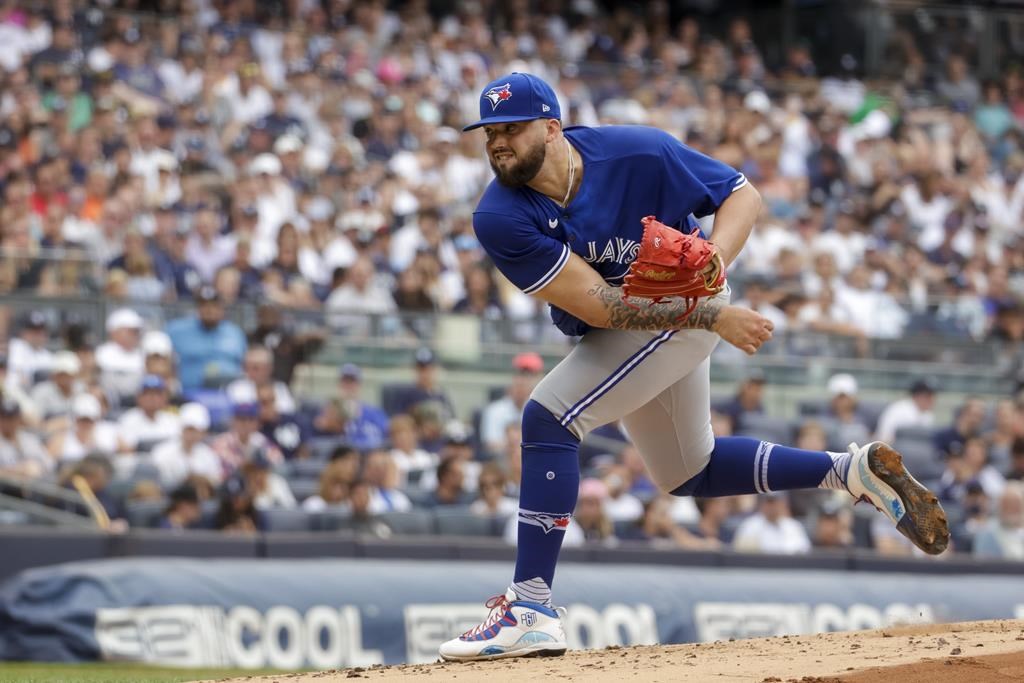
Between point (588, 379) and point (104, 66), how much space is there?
377 inches

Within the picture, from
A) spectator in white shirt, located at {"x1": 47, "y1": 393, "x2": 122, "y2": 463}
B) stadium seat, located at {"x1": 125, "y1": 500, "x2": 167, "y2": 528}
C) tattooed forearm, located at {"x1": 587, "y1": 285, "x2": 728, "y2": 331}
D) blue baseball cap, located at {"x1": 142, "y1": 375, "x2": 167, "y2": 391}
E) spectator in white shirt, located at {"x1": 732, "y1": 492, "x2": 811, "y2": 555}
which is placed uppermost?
tattooed forearm, located at {"x1": 587, "y1": 285, "x2": 728, "y2": 331}

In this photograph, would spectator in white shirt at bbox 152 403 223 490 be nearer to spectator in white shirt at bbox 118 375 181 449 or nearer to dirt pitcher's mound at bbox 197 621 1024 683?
spectator in white shirt at bbox 118 375 181 449

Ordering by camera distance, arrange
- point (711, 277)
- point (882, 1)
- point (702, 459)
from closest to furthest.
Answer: point (711, 277)
point (702, 459)
point (882, 1)

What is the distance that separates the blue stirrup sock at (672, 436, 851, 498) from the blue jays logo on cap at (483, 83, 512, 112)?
4.83 feet

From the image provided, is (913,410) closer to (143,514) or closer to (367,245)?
(367,245)

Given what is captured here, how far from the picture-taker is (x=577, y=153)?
5.57 m

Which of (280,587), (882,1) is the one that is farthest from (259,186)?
(882,1)

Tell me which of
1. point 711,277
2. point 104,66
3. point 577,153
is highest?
point 104,66

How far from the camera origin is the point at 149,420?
1060cm

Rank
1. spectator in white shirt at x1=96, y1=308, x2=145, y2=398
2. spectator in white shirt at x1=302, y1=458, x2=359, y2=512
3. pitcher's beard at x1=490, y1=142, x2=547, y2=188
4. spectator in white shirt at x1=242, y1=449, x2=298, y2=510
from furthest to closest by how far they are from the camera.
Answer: spectator in white shirt at x1=96, y1=308, x2=145, y2=398
spectator in white shirt at x1=302, y1=458, x2=359, y2=512
spectator in white shirt at x1=242, y1=449, x2=298, y2=510
pitcher's beard at x1=490, y1=142, x2=547, y2=188

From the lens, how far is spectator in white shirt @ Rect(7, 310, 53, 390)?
34.9ft

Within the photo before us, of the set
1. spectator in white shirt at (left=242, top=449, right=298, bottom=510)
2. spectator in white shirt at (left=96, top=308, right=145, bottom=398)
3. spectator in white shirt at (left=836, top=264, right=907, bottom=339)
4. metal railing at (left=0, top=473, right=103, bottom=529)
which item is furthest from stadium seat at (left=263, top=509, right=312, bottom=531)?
spectator in white shirt at (left=836, top=264, right=907, bottom=339)

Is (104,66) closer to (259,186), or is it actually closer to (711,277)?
(259,186)

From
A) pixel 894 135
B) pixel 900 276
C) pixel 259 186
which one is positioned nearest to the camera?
pixel 259 186
